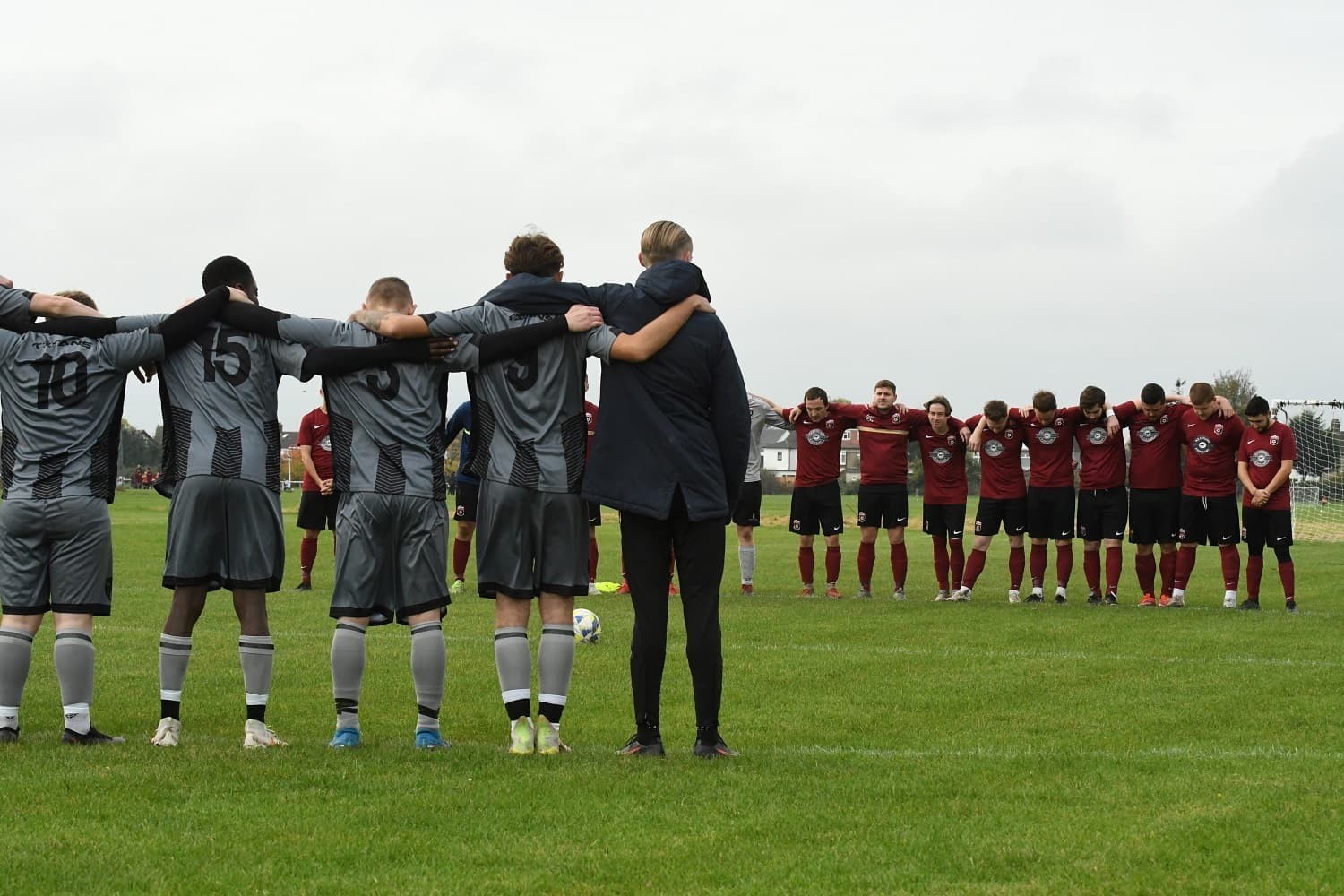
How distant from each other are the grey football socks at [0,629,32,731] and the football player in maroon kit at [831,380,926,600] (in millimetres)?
11646

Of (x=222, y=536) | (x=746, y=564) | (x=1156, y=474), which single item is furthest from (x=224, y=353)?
(x=1156, y=474)

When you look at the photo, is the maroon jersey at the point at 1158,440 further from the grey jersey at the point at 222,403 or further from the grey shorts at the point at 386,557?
the grey jersey at the point at 222,403

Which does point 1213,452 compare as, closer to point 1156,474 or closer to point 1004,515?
point 1156,474

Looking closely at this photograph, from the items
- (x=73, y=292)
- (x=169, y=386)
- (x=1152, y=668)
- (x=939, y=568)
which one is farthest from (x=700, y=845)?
(x=939, y=568)

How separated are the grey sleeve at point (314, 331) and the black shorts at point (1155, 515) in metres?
11.9

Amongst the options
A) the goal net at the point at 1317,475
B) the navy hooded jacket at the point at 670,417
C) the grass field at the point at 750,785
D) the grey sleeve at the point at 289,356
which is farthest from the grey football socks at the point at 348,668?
the goal net at the point at 1317,475

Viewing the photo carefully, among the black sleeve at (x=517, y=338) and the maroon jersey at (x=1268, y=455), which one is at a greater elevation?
the black sleeve at (x=517, y=338)

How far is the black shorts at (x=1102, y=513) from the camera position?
16.9 meters

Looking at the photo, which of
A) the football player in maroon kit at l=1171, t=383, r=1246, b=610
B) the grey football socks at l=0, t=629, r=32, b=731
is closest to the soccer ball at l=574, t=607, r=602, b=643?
the grey football socks at l=0, t=629, r=32, b=731

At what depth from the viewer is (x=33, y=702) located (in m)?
8.69

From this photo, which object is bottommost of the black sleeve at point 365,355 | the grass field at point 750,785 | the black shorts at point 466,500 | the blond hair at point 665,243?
the grass field at point 750,785

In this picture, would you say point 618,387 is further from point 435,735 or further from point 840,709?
point 840,709

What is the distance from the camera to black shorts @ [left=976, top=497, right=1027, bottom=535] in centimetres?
1727

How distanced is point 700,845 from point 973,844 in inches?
37.5
